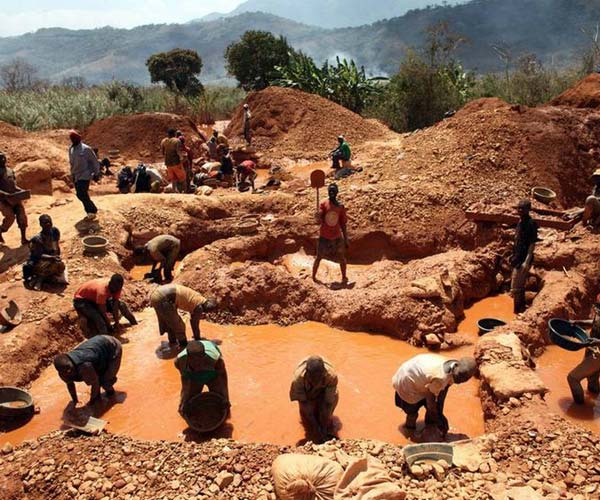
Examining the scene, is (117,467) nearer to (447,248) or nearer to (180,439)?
(180,439)

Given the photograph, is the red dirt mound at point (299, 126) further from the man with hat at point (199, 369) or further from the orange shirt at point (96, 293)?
the man with hat at point (199, 369)

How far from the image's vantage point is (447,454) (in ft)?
14.5

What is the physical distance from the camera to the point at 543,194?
34.2 ft

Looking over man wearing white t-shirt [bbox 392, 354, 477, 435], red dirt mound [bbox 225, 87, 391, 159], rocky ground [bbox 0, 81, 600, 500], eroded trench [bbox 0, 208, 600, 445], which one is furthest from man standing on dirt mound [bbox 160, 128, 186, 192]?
man wearing white t-shirt [bbox 392, 354, 477, 435]

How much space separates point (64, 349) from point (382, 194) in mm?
6720

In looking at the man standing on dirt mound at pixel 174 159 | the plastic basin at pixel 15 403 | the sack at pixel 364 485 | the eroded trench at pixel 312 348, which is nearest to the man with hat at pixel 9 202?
the eroded trench at pixel 312 348

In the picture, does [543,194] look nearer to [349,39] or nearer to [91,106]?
[91,106]

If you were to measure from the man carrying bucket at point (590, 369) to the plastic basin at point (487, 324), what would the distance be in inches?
63.7

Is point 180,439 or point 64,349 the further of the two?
point 64,349

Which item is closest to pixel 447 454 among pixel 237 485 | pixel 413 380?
pixel 413 380

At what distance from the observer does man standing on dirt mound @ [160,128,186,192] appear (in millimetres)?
11625

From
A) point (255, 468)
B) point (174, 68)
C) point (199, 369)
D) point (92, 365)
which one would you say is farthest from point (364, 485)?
point (174, 68)

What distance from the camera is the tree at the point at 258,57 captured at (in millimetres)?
35312

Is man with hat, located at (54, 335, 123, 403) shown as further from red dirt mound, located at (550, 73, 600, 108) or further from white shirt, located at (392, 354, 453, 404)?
red dirt mound, located at (550, 73, 600, 108)
